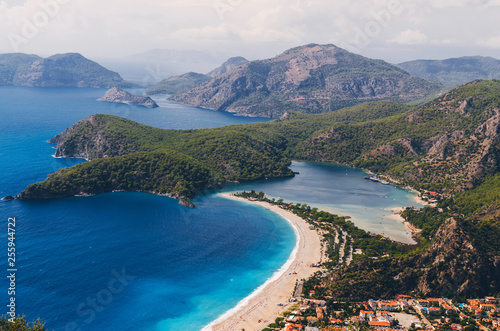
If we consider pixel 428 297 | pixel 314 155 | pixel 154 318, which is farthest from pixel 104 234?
pixel 314 155

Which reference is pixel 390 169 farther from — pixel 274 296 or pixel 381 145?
pixel 274 296

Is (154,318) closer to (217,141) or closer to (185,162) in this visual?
(185,162)

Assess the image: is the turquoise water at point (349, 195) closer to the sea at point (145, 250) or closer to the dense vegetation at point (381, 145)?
the sea at point (145, 250)

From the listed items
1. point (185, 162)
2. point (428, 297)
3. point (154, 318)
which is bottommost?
point (154, 318)

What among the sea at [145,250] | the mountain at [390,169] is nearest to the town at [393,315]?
the mountain at [390,169]

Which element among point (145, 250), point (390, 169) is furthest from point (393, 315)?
point (390, 169)

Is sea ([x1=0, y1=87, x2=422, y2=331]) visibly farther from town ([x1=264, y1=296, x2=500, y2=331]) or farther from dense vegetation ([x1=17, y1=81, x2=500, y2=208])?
dense vegetation ([x1=17, y1=81, x2=500, y2=208])
